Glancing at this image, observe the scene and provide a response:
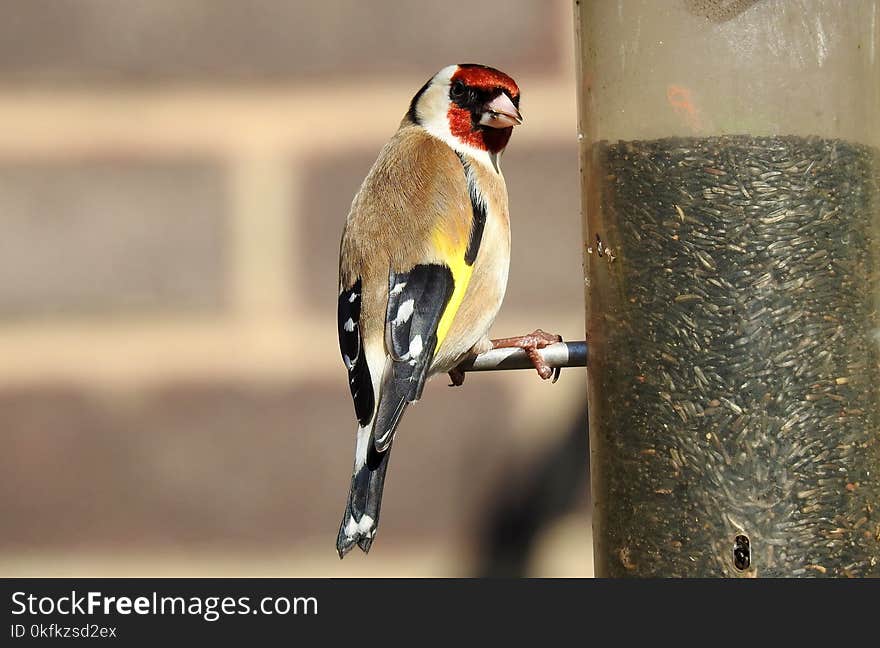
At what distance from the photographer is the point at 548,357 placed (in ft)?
6.67

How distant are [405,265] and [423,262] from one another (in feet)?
0.09

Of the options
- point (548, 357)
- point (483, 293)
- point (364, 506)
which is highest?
point (483, 293)

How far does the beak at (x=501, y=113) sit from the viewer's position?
2.29 metres

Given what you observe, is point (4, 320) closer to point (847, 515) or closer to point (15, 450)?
point (15, 450)

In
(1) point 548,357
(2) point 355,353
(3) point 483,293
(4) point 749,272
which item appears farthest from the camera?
(3) point 483,293

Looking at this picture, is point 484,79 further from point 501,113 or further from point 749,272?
point 749,272

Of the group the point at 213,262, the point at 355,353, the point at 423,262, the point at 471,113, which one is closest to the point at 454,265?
the point at 423,262

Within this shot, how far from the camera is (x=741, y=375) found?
74.1 inches

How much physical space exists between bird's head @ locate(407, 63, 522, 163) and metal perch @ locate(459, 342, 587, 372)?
15.9 inches

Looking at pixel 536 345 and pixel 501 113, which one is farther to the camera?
pixel 501 113

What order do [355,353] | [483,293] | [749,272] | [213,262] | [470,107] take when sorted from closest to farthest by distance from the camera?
[749,272] < [355,353] < [483,293] < [470,107] < [213,262]

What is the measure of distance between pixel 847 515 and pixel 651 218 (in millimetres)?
441

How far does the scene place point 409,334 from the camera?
211 centimetres

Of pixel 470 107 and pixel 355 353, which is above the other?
pixel 470 107
